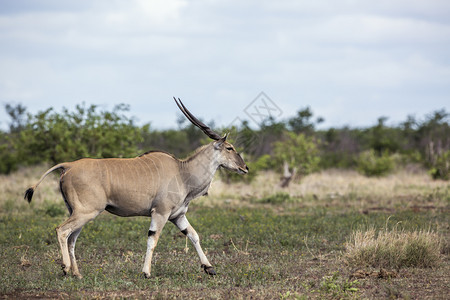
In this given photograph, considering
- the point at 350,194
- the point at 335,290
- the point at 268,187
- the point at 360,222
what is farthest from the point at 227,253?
the point at 268,187

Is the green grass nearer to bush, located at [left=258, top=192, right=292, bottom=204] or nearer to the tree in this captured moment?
bush, located at [left=258, top=192, right=292, bottom=204]

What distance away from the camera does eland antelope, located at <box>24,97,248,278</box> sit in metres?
7.36

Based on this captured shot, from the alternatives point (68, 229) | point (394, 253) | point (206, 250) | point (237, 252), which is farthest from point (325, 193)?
point (68, 229)

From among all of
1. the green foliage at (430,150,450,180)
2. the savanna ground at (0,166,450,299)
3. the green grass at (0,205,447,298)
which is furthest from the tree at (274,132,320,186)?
the green grass at (0,205,447,298)

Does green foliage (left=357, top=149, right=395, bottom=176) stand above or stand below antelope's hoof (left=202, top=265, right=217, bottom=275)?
above

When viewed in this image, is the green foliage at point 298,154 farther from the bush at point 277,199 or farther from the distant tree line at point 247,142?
the bush at point 277,199

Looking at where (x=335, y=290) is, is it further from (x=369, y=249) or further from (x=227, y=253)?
(x=227, y=253)

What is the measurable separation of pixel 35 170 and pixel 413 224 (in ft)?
70.9

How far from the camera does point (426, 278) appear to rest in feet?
25.0

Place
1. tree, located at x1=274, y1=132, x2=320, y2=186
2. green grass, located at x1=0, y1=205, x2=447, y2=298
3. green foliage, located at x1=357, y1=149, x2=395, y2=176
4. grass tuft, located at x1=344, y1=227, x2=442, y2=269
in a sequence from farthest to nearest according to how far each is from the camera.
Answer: green foliage, located at x1=357, y1=149, x2=395, y2=176 → tree, located at x1=274, y1=132, x2=320, y2=186 → grass tuft, located at x1=344, y1=227, x2=442, y2=269 → green grass, located at x1=0, y1=205, x2=447, y2=298

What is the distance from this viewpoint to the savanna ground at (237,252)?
6.80 m

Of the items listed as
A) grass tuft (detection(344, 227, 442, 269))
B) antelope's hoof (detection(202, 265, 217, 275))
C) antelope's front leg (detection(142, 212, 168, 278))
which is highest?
antelope's front leg (detection(142, 212, 168, 278))

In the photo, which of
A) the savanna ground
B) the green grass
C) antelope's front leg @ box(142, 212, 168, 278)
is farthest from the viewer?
antelope's front leg @ box(142, 212, 168, 278)

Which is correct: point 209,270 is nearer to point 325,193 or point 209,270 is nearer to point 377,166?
point 325,193
